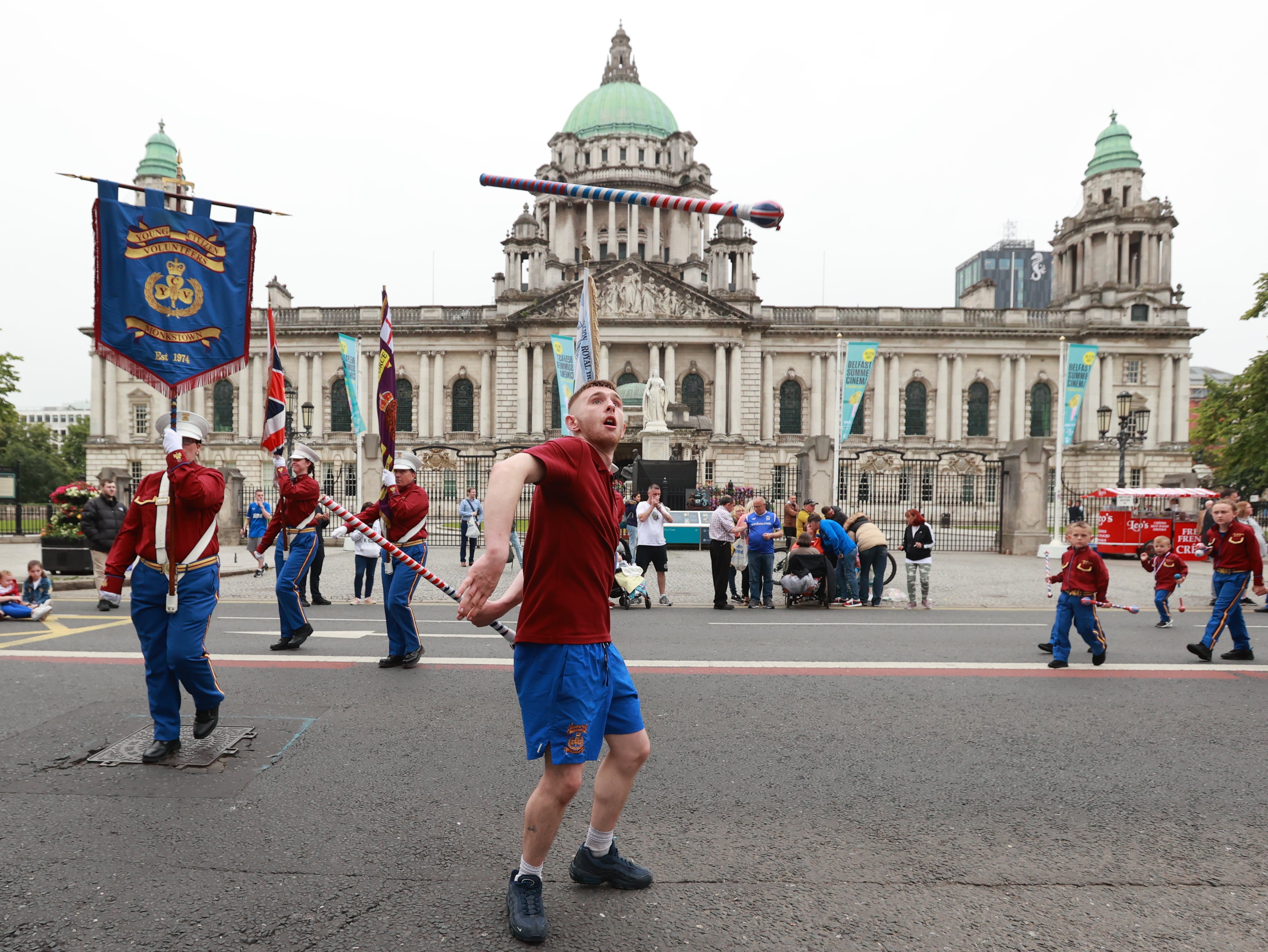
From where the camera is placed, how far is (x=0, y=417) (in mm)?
32594

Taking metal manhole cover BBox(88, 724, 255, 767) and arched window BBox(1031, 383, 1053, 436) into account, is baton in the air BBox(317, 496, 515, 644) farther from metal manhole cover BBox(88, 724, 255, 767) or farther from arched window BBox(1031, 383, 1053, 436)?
arched window BBox(1031, 383, 1053, 436)

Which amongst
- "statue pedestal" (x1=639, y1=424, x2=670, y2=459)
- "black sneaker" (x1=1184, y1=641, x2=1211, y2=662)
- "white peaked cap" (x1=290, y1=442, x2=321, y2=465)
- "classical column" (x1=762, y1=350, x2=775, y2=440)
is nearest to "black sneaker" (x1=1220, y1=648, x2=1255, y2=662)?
"black sneaker" (x1=1184, y1=641, x2=1211, y2=662)

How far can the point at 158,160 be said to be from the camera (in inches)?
2005

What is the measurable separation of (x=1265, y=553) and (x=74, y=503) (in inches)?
1172

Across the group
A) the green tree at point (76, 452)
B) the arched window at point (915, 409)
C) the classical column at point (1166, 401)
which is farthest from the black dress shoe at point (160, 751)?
the green tree at point (76, 452)

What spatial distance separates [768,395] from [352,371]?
32.2 metres

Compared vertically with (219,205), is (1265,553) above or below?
below

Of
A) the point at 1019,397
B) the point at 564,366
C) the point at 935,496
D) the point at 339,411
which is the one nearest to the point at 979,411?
the point at 1019,397

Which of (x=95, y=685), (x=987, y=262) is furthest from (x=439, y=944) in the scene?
(x=987, y=262)

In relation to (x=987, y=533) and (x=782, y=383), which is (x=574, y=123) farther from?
(x=987, y=533)

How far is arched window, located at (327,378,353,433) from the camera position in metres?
53.7

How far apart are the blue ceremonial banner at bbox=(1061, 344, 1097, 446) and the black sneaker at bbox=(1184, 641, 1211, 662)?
2215 centimetres

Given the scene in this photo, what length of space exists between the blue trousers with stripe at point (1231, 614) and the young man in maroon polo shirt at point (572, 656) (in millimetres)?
7705

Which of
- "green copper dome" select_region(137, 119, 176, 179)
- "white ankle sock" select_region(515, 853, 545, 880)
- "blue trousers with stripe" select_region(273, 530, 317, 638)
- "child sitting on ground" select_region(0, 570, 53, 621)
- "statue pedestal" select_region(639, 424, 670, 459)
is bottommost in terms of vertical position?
"child sitting on ground" select_region(0, 570, 53, 621)
